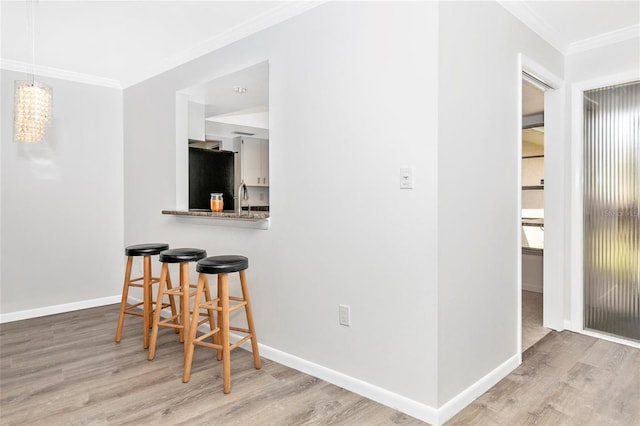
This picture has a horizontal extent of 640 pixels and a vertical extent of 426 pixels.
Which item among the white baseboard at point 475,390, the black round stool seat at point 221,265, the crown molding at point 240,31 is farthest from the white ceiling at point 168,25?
the white baseboard at point 475,390

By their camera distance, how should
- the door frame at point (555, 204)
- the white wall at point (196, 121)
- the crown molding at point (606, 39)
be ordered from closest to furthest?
the crown molding at point (606, 39) < the door frame at point (555, 204) < the white wall at point (196, 121)

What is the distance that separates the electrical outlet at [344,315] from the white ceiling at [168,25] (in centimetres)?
187

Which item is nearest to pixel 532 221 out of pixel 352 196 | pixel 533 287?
pixel 533 287

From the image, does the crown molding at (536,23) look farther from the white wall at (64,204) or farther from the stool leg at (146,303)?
the white wall at (64,204)

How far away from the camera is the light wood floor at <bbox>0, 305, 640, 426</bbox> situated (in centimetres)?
216

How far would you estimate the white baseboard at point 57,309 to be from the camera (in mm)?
3989

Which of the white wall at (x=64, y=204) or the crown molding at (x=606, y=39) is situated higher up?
the crown molding at (x=606, y=39)

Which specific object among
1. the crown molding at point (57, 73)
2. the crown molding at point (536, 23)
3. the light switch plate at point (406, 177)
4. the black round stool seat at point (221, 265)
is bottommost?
the black round stool seat at point (221, 265)

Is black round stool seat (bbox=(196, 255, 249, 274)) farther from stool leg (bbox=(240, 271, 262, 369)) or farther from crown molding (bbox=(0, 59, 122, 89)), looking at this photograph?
crown molding (bbox=(0, 59, 122, 89))

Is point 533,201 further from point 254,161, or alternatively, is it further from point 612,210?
point 254,161

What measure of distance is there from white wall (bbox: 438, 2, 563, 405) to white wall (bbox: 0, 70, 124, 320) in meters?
3.82

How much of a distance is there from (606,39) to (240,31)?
2792 mm

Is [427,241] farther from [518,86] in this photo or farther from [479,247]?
[518,86]

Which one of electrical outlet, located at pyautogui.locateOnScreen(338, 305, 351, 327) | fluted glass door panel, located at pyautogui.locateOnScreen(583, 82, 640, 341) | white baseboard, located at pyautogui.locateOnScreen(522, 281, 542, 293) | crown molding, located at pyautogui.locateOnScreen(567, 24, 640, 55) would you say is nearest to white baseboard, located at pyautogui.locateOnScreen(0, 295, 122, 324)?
electrical outlet, located at pyautogui.locateOnScreen(338, 305, 351, 327)
